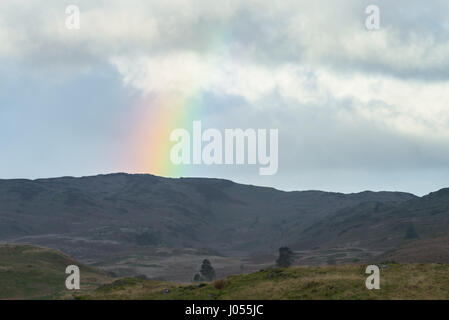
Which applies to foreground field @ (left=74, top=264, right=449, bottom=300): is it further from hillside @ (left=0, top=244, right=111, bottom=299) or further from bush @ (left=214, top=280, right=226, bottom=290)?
hillside @ (left=0, top=244, right=111, bottom=299)

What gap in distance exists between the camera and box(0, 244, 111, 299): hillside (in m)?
65.7

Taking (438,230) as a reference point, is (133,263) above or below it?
below

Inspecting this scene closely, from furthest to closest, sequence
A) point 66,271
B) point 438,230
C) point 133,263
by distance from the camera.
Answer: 1. point 438,230
2. point 133,263
3. point 66,271

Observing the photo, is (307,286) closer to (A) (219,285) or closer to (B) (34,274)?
(A) (219,285)

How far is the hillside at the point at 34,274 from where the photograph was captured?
65688 mm

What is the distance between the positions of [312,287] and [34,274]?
4974 centimetres

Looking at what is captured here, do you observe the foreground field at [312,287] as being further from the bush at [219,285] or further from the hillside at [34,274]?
the hillside at [34,274]

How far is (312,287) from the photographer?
1539 inches

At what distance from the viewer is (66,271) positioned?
80438 mm

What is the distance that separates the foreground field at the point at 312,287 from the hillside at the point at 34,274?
1787 centimetres

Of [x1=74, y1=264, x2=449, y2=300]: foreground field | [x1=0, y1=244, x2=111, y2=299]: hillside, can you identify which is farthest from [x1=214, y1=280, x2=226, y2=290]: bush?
[x1=0, y1=244, x2=111, y2=299]: hillside
